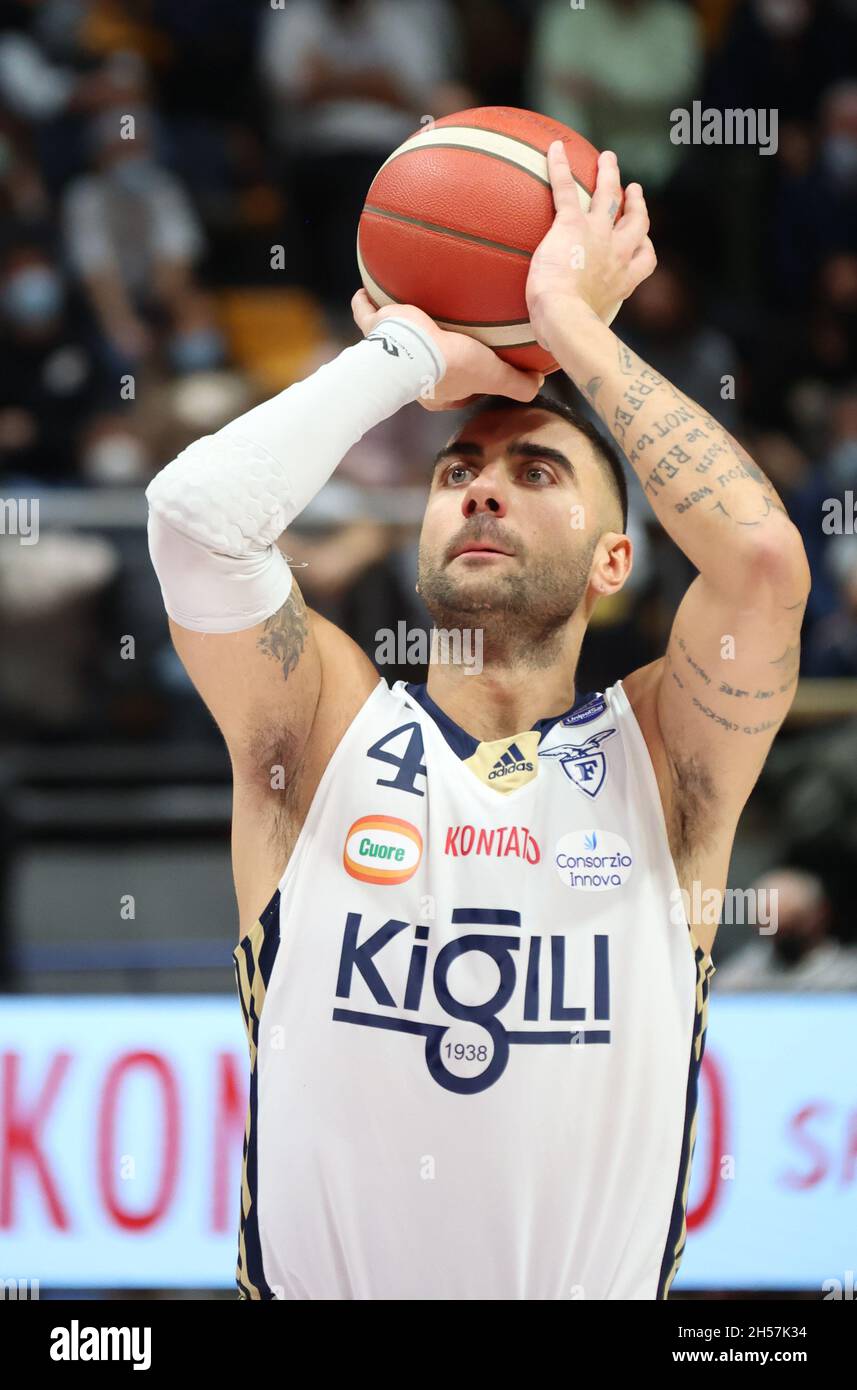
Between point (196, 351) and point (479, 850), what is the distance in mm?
5693

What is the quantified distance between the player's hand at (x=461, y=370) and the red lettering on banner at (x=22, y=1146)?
111 inches

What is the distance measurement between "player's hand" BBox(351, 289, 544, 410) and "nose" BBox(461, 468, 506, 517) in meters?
0.19

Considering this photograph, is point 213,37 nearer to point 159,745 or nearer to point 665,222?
point 665,222

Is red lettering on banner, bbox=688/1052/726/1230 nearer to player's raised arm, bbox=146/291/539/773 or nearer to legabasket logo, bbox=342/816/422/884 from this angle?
legabasket logo, bbox=342/816/422/884

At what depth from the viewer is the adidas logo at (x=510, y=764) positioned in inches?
A: 136

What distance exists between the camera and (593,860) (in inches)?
131

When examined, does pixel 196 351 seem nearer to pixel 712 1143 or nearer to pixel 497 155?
pixel 712 1143

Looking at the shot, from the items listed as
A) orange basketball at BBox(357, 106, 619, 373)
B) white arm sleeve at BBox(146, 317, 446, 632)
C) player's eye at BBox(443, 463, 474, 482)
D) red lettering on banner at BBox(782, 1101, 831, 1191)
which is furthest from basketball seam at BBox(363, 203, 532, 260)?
red lettering on banner at BBox(782, 1101, 831, 1191)

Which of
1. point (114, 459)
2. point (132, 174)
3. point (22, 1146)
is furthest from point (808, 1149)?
point (132, 174)

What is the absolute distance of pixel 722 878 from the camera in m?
Result: 3.43

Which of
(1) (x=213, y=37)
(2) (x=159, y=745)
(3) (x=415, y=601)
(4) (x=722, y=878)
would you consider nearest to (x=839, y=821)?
(3) (x=415, y=601)

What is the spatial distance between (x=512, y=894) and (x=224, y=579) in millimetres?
830
